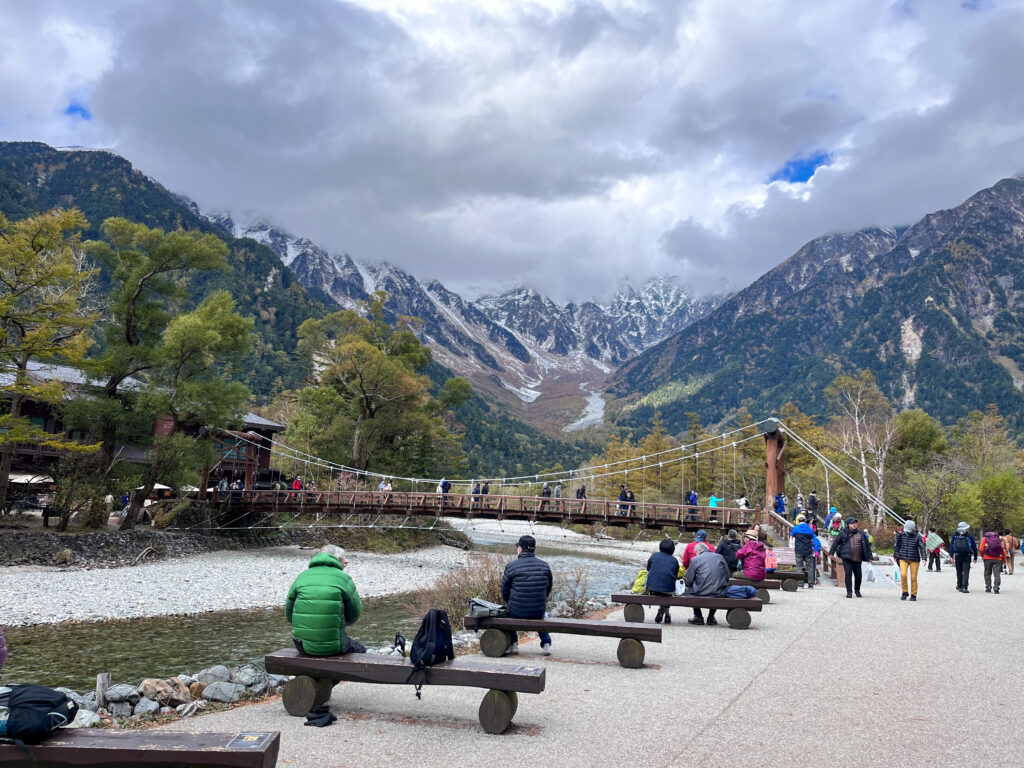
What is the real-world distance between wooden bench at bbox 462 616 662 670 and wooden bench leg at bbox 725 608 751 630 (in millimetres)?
2725

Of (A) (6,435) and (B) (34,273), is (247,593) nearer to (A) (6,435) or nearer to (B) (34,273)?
(A) (6,435)

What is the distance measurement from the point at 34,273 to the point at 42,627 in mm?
9995

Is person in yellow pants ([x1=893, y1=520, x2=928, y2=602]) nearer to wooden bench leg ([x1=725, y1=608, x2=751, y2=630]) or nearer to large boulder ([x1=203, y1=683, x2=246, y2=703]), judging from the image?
wooden bench leg ([x1=725, y1=608, x2=751, y2=630])

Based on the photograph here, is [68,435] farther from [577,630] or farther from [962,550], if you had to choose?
[962,550]

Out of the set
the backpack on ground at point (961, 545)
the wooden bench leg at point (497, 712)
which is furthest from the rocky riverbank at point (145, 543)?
the backpack on ground at point (961, 545)

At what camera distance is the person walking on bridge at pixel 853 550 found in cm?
1155

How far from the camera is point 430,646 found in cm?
448

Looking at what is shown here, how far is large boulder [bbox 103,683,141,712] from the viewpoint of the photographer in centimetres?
573

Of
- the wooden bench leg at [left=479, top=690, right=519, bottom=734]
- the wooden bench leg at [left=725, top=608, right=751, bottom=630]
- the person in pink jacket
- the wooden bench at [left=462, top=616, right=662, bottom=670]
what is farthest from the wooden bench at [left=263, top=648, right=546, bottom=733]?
the person in pink jacket

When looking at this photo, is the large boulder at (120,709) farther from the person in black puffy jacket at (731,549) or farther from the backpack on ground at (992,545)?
the backpack on ground at (992,545)

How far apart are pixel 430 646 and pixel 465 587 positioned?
5804 millimetres

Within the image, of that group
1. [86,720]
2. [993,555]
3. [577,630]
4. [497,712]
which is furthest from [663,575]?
[993,555]

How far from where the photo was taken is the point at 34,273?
1734 centimetres

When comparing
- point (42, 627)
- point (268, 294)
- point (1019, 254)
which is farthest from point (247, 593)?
point (1019, 254)
